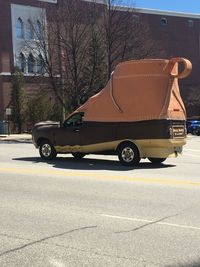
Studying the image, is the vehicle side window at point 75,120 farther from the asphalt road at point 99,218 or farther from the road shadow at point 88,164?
the asphalt road at point 99,218

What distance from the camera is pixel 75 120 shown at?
18672mm

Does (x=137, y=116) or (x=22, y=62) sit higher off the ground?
(x=22, y=62)

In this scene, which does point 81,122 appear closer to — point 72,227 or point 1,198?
point 1,198

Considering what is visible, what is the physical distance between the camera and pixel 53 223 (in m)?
8.23

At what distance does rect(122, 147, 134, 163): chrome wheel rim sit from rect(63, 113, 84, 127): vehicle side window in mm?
2072

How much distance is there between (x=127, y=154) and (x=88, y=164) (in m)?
1.33

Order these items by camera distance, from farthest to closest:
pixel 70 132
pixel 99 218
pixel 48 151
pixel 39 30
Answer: pixel 39 30 < pixel 48 151 < pixel 70 132 < pixel 99 218

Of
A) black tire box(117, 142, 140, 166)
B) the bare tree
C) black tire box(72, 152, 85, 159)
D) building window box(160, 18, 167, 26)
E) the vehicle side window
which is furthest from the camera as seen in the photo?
building window box(160, 18, 167, 26)

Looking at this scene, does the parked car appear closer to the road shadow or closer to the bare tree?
the road shadow

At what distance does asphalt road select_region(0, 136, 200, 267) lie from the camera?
6.43 meters

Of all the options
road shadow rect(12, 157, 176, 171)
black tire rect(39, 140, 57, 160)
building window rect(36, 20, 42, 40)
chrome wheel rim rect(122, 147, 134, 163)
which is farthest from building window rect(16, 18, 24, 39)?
chrome wheel rim rect(122, 147, 134, 163)

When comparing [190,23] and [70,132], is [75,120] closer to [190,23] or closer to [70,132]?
[70,132]

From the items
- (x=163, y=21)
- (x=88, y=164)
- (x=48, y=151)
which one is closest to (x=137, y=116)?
(x=88, y=164)

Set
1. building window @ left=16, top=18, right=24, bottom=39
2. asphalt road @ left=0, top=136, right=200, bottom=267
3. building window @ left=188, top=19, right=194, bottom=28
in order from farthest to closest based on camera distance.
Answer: building window @ left=188, top=19, right=194, bottom=28
building window @ left=16, top=18, right=24, bottom=39
asphalt road @ left=0, top=136, right=200, bottom=267
